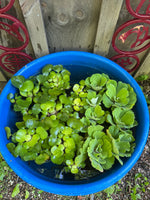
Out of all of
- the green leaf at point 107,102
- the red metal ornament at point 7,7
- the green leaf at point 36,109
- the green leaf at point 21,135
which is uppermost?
the red metal ornament at point 7,7

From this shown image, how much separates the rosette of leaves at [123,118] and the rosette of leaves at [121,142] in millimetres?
33

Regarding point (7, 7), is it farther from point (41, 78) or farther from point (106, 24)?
point (106, 24)

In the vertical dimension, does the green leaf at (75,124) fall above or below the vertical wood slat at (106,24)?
below

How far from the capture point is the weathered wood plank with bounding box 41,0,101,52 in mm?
840

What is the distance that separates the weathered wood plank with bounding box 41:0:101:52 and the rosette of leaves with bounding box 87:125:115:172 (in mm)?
543

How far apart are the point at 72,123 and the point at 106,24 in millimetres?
552

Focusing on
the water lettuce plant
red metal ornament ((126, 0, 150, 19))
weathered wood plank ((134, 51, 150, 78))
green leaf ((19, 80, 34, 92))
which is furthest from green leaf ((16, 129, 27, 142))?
weathered wood plank ((134, 51, 150, 78))

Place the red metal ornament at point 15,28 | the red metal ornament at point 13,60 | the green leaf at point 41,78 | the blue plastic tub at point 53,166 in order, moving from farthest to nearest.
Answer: the red metal ornament at point 13,60, the green leaf at point 41,78, the red metal ornament at point 15,28, the blue plastic tub at point 53,166

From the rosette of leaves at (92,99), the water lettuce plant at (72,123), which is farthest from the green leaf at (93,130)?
the rosette of leaves at (92,99)

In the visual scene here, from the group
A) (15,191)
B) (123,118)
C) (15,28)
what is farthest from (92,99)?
(15,191)

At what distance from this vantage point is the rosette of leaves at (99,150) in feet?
2.59

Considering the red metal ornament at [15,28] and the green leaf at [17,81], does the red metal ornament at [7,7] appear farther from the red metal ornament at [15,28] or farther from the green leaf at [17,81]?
the green leaf at [17,81]

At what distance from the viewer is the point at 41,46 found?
3.39ft

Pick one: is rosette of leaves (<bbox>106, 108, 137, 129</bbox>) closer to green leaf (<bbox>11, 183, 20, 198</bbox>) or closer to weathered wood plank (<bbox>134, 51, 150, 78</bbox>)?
weathered wood plank (<bbox>134, 51, 150, 78</bbox>)
